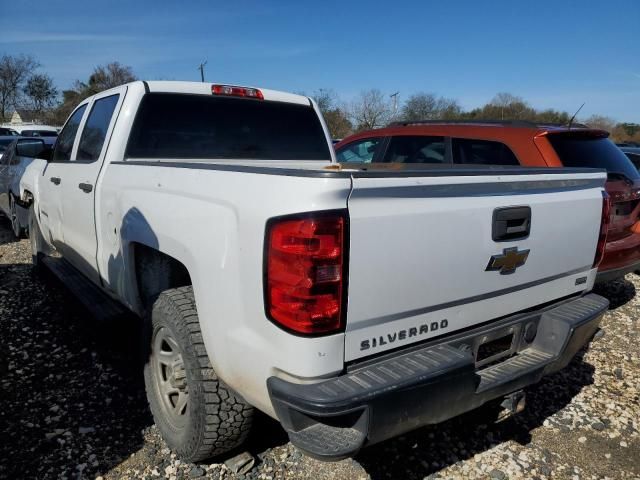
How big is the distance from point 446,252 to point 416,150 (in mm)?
3583

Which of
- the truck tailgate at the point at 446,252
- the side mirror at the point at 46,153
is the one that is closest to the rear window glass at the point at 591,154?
the truck tailgate at the point at 446,252

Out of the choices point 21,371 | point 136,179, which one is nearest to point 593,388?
point 136,179

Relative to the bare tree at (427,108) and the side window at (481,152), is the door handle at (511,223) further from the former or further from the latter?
the bare tree at (427,108)

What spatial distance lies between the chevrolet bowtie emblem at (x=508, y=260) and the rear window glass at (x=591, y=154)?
2393 mm

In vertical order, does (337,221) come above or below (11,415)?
above

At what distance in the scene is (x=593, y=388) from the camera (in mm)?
Result: 3500

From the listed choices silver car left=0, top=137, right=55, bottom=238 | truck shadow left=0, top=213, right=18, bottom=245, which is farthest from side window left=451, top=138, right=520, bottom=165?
truck shadow left=0, top=213, right=18, bottom=245

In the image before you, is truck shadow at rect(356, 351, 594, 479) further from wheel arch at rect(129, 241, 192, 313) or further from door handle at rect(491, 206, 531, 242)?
wheel arch at rect(129, 241, 192, 313)

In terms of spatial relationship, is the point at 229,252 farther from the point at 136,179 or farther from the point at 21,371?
the point at 21,371

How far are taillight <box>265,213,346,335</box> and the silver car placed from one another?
4132mm

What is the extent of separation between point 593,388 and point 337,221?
2.85 metres

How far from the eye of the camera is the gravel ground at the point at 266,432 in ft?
8.30

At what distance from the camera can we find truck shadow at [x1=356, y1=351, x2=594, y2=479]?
8.46 ft

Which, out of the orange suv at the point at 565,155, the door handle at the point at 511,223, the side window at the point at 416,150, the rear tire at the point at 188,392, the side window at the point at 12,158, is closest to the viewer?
the door handle at the point at 511,223
